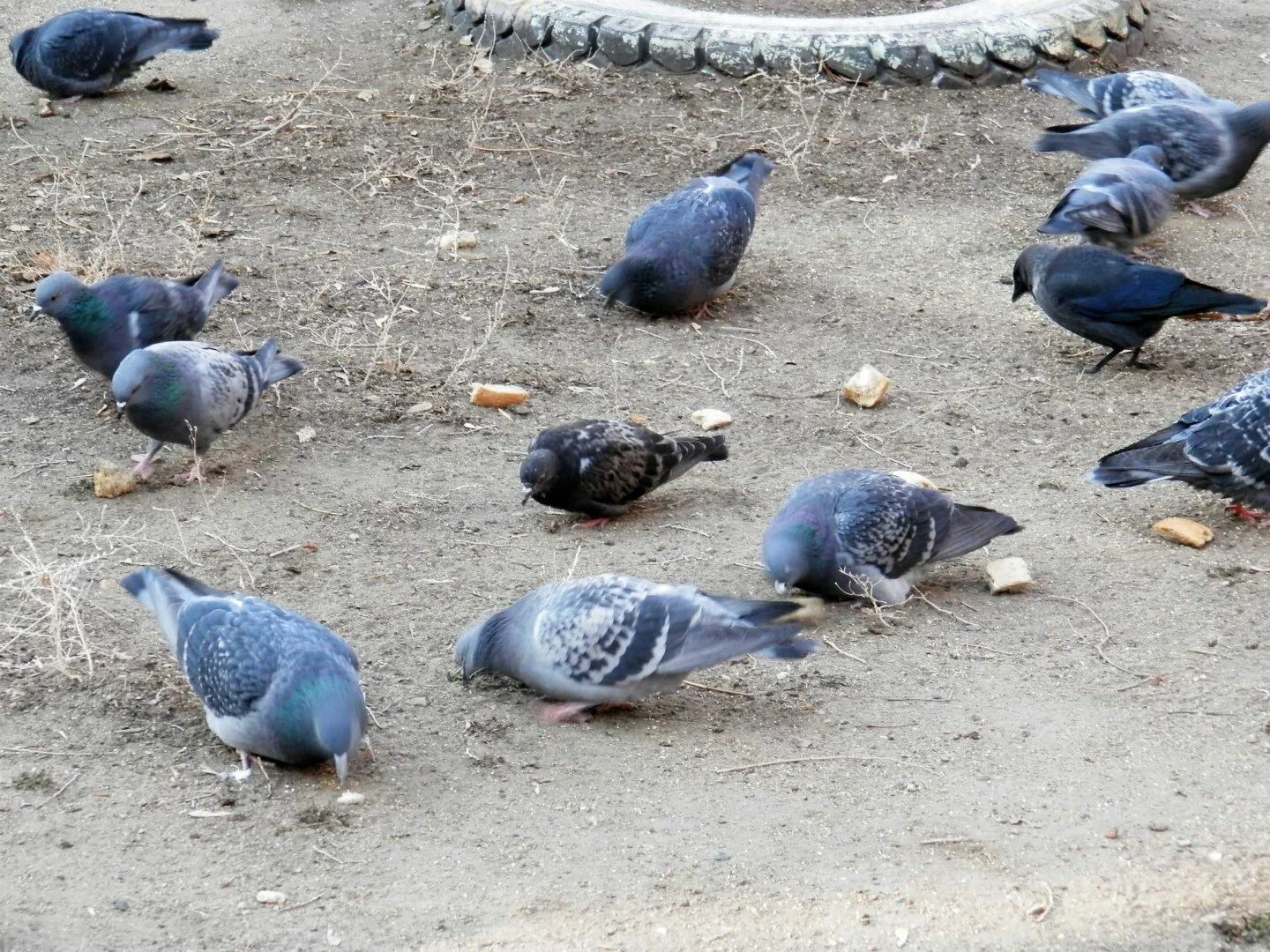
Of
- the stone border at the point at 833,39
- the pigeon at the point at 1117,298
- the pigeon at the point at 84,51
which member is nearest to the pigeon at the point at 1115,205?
the pigeon at the point at 1117,298

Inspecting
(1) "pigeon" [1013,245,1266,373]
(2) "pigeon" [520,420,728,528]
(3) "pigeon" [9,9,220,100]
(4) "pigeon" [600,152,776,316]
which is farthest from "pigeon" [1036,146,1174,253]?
(3) "pigeon" [9,9,220,100]

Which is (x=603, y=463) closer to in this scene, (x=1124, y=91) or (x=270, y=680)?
(x=270, y=680)

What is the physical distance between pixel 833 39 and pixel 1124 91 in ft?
5.85

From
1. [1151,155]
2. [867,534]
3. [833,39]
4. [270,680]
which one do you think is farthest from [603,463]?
[833,39]

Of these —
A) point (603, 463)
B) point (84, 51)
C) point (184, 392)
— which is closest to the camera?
point (603, 463)

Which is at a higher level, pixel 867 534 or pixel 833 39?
pixel 833 39

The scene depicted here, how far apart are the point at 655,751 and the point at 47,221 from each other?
490 centimetres

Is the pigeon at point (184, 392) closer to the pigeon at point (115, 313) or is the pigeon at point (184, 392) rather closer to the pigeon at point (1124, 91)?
the pigeon at point (115, 313)

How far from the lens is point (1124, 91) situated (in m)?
8.43

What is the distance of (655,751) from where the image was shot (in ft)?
12.8

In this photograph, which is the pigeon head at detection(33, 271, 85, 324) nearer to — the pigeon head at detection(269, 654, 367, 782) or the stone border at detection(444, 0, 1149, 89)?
the pigeon head at detection(269, 654, 367, 782)

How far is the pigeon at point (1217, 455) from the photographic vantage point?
4.94 metres

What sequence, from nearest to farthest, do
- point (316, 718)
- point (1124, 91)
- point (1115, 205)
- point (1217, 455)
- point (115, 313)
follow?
1. point (316, 718)
2. point (1217, 455)
3. point (115, 313)
4. point (1115, 205)
5. point (1124, 91)

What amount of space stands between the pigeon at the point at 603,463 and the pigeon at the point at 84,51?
16.8 feet
